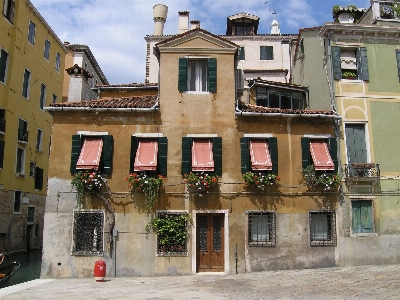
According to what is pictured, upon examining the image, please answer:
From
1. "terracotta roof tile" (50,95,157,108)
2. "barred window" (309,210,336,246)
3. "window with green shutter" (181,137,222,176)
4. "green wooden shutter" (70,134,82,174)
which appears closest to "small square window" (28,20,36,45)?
"terracotta roof tile" (50,95,157,108)

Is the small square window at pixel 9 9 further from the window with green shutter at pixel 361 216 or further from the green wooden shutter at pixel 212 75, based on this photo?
the window with green shutter at pixel 361 216

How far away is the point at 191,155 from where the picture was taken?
15.5 m

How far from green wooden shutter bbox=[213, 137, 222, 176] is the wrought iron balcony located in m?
5.07

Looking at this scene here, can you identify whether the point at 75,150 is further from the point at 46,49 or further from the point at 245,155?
the point at 46,49

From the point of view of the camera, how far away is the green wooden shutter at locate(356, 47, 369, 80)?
1709cm

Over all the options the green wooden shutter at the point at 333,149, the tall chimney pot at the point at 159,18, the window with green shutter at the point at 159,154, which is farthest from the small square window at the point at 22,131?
the green wooden shutter at the point at 333,149

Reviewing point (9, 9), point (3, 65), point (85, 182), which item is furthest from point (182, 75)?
point (9, 9)

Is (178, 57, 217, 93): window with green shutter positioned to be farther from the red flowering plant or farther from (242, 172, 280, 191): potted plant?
(242, 172, 280, 191): potted plant

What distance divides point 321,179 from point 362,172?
1.88 m

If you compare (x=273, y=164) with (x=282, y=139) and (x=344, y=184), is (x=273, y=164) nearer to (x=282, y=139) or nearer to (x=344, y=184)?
(x=282, y=139)

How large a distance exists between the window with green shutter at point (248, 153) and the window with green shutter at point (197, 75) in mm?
2456

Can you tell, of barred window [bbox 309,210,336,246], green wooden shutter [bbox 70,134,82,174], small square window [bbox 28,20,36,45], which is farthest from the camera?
small square window [bbox 28,20,36,45]

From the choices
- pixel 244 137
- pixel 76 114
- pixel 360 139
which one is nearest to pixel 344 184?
pixel 360 139

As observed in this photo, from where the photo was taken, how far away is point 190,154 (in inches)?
611
